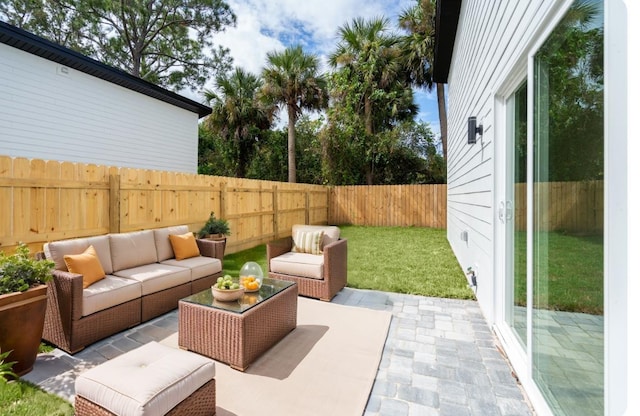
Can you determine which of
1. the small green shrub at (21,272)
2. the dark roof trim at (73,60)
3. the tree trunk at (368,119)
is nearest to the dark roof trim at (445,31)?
the tree trunk at (368,119)

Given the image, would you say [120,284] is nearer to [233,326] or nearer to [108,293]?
[108,293]

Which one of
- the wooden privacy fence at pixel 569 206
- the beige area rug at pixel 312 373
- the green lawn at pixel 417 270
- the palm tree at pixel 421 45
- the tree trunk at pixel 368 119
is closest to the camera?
the wooden privacy fence at pixel 569 206

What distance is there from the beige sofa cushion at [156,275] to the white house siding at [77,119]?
4.40 meters

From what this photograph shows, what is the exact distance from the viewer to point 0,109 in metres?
5.56

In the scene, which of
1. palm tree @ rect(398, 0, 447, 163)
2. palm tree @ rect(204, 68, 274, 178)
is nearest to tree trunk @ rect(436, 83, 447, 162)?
palm tree @ rect(398, 0, 447, 163)

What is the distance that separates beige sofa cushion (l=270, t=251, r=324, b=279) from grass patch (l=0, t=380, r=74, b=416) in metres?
2.52

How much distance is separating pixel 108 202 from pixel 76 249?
4.90 feet

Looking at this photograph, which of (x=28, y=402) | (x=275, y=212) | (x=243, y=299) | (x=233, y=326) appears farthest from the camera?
(x=275, y=212)

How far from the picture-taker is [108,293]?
9.80ft

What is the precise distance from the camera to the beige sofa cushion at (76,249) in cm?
305

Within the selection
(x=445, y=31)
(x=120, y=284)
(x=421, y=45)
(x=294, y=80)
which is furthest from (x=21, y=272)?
(x=421, y=45)

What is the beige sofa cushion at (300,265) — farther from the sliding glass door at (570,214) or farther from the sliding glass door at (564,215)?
the sliding glass door at (570,214)

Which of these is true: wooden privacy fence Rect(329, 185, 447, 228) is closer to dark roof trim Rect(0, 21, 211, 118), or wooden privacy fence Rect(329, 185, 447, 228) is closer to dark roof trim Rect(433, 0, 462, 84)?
dark roof trim Rect(433, 0, 462, 84)

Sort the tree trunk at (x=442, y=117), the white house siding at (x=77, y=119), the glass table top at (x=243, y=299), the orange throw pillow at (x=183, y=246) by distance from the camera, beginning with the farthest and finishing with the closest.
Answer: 1. the tree trunk at (x=442, y=117)
2. the white house siding at (x=77, y=119)
3. the orange throw pillow at (x=183, y=246)
4. the glass table top at (x=243, y=299)
